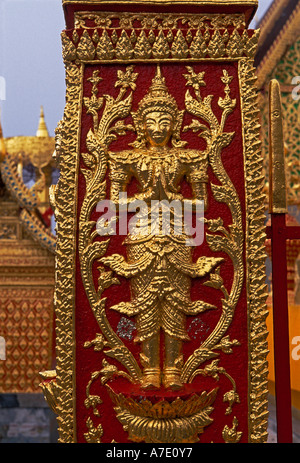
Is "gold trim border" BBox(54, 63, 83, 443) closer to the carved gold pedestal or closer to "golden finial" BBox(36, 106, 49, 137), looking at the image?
the carved gold pedestal

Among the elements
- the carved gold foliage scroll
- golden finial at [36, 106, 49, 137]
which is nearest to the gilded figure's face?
the carved gold foliage scroll

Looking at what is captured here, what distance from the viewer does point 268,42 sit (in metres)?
4.21

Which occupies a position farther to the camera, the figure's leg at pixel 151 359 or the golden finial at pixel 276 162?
the golden finial at pixel 276 162

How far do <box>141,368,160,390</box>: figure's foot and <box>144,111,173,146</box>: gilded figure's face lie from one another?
56cm

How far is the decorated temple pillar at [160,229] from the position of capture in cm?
132

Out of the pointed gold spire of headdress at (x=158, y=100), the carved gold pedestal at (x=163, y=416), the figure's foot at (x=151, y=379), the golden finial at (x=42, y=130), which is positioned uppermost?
the golden finial at (x=42, y=130)

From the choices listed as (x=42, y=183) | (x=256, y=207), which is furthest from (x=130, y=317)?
(x=42, y=183)

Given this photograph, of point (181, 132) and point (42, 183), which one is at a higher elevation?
point (42, 183)

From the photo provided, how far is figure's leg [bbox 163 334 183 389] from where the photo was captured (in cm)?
131

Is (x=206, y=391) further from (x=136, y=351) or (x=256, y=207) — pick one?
(x=256, y=207)

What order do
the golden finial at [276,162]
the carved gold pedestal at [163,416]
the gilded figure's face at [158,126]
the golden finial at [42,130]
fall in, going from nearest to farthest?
the carved gold pedestal at [163,416] → the gilded figure's face at [158,126] → the golden finial at [276,162] → the golden finial at [42,130]

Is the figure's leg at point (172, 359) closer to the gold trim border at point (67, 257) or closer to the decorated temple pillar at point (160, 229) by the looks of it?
the decorated temple pillar at point (160, 229)

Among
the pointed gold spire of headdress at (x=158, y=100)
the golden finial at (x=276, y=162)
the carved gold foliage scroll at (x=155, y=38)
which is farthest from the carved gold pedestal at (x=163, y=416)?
the carved gold foliage scroll at (x=155, y=38)

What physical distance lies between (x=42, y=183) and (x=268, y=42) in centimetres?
210
